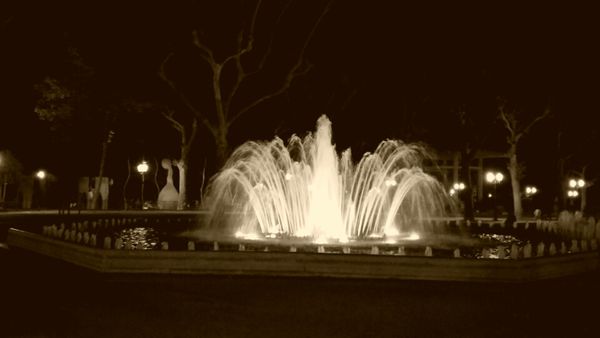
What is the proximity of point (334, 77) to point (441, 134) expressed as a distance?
52.5 ft

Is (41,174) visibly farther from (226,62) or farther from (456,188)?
(456,188)

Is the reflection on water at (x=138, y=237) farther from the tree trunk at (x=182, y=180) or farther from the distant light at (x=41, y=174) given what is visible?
the distant light at (x=41, y=174)

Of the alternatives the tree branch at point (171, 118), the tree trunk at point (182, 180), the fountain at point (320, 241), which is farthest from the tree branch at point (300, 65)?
the tree trunk at point (182, 180)

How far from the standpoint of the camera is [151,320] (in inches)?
426

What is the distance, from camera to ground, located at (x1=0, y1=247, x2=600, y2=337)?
1034 cm

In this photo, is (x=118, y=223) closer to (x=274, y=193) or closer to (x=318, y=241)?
(x=274, y=193)

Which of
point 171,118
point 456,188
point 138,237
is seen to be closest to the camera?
point 138,237

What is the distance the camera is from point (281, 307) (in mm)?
12219

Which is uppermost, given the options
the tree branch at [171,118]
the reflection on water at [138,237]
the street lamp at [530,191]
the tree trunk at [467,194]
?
the tree branch at [171,118]

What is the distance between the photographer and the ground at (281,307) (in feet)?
33.9

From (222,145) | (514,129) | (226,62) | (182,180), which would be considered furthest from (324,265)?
(182,180)

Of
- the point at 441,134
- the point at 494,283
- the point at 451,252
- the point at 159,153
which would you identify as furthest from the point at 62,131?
the point at 494,283

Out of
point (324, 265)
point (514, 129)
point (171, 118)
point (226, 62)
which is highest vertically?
point (226, 62)

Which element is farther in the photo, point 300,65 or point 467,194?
point 467,194
